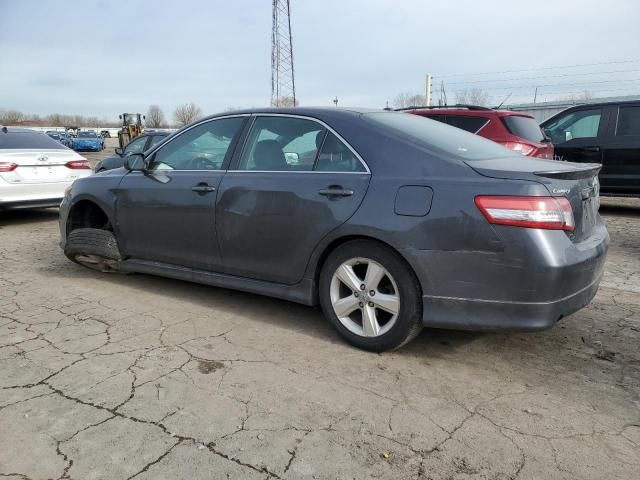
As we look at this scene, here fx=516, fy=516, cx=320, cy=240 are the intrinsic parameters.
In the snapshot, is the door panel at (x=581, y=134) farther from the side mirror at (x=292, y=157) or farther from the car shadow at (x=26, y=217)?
the car shadow at (x=26, y=217)

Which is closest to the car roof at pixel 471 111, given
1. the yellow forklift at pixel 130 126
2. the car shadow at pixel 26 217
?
the car shadow at pixel 26 217

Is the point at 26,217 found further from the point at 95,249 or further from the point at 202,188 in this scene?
the point at 202,188

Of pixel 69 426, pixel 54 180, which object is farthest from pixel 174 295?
pixel 54 180

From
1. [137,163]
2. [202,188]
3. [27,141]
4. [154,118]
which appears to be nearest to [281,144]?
[202,188]

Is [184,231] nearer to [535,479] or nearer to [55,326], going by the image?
[55,326]

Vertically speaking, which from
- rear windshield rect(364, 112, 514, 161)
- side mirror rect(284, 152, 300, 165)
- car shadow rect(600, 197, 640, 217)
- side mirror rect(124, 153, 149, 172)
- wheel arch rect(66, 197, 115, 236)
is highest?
rear windshield rect(364, 112, 514, 161)

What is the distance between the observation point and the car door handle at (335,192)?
3278 mm

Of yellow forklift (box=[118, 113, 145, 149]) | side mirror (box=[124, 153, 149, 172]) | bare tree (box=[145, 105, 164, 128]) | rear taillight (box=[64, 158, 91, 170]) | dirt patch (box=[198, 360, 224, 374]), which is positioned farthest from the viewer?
bare tree (box=[145, 105, 164, 128])

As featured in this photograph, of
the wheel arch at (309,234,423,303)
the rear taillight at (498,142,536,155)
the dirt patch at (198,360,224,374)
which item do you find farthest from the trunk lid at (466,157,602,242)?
the rear taillight at (498,142,536,155)

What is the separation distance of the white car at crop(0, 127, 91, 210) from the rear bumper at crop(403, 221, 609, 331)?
21.8 ft

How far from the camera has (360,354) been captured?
327cm

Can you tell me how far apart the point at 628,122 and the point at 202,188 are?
7.53 m

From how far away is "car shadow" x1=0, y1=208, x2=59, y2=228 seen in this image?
8.48 meters

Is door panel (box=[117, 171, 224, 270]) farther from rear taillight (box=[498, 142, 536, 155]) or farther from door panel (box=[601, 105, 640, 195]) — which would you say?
door panel (box=[601, 105, 640, 195])
